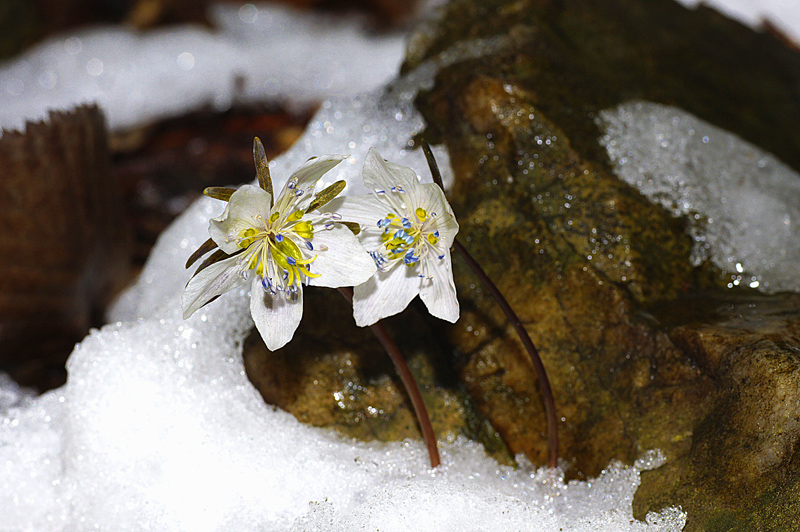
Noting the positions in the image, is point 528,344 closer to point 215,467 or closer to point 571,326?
point 571,326

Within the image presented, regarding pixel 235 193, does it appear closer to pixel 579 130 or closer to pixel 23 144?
pixel 579 130

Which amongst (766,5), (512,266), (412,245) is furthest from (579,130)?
(766,5)

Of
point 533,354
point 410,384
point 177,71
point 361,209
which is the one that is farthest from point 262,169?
point 177,71

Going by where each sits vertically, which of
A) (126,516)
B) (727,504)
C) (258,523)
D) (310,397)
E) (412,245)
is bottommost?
(126,516)

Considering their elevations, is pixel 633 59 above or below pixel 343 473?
above

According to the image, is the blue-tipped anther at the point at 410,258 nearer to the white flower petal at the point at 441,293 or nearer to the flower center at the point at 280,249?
the white flower petal at the point at 441,293

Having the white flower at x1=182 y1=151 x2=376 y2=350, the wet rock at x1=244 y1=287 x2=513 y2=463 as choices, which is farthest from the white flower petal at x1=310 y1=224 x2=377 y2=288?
the wet rock at x1=244 y1=287 x2=513 y2=463
